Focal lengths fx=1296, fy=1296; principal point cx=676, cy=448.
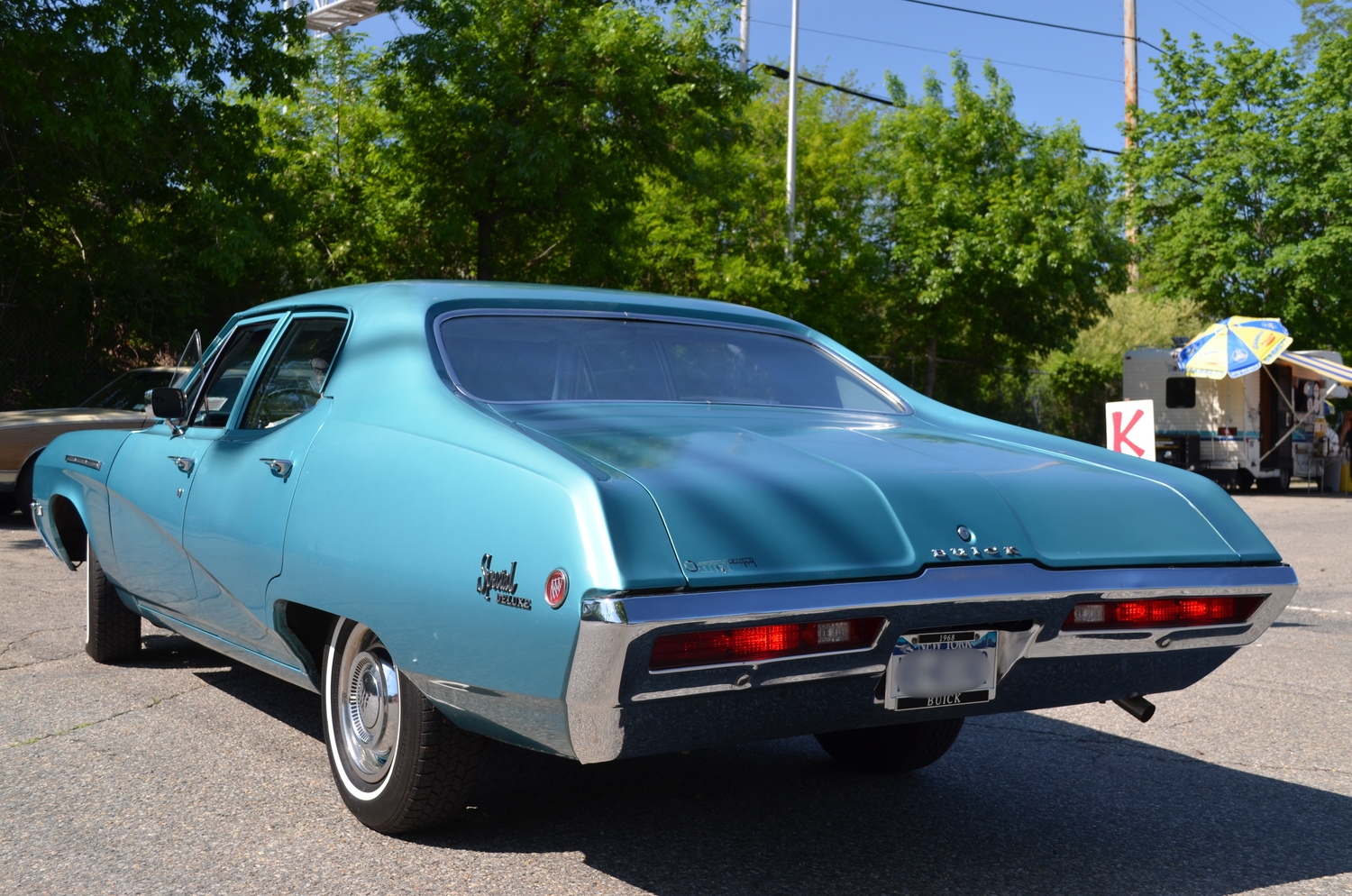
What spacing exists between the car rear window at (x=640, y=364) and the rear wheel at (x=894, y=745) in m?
1.06

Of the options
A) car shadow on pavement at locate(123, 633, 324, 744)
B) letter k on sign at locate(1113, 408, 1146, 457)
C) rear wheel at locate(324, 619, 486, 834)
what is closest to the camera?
rear wheel at locate(324, 619, 486, 834)

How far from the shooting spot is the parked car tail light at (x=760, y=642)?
8.70ft

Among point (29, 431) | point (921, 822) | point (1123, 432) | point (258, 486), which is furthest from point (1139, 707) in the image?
point (29, 431)

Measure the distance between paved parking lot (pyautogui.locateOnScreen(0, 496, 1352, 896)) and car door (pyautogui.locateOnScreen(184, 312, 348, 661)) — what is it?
20.6 inches

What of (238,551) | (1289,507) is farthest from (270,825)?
(1289,507)

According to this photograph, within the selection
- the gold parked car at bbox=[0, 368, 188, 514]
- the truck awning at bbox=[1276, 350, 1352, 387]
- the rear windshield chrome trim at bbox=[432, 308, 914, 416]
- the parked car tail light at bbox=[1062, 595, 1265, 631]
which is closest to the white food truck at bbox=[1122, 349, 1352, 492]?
the truck awning at bbox=[1276, 350, 1352, 387]

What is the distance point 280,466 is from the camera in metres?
3.82

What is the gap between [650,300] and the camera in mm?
4293

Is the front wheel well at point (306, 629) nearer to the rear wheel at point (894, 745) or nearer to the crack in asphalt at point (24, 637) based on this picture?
the rear wheel at point (894, 745)

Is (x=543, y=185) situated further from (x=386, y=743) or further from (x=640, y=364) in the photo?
(x=386, y=743)

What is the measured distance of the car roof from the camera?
12.7 feet

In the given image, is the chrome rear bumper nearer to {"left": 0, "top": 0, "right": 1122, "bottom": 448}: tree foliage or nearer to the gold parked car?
the gold parked car

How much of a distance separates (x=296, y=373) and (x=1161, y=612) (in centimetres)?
273

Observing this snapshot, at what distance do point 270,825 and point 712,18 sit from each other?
16582 mm
